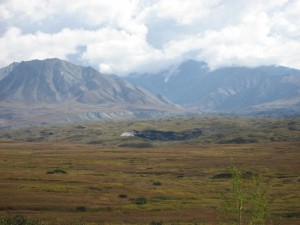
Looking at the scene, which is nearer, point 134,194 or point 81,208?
point 81,208

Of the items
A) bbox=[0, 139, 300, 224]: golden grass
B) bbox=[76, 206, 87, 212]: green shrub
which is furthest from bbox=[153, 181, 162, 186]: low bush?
bbox=[76, 206, 87, 212]: green shrub

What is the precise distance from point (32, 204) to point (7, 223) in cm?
2343

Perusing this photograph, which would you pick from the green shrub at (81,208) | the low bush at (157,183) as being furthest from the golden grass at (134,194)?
the low bush at (157,183)

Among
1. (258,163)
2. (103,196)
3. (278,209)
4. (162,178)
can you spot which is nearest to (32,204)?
(103,196)

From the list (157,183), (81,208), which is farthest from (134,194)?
(81,208)

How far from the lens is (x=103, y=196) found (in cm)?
7600

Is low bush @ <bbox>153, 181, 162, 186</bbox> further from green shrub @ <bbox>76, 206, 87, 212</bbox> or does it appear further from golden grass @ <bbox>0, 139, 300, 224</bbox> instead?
green shrub @ <bbox>76, 206, 87, 212</bbox>

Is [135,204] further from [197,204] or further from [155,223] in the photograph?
[155,223]

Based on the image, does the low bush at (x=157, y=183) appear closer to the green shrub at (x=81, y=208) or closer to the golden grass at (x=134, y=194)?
the golden grass at (x=134, y=194)

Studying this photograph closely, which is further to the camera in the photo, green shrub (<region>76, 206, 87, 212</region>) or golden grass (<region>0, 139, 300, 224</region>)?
green shrub (<region>76, 206, 87, 212</region>)

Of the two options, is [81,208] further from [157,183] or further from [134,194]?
[157,183]

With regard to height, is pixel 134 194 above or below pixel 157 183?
above

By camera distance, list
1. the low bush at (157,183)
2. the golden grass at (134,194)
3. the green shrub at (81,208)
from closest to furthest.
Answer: the golden grass at (134,194)
the green shrub at (81,208)
the low bush at (157,183)

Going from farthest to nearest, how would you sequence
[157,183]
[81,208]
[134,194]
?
1. [157,183]
2. [134,194]
3. [81,208]
